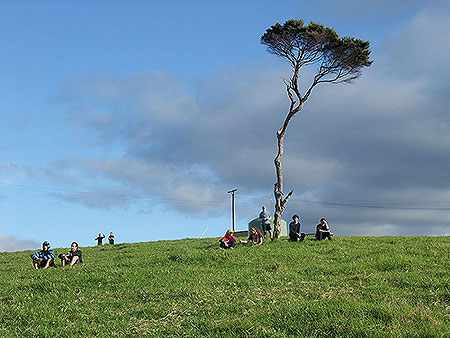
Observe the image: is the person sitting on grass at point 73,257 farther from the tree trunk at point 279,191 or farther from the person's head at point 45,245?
the tree trunk at point 279,191

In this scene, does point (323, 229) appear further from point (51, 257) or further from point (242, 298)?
point (242, 298)

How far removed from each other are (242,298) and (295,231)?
16.7 m

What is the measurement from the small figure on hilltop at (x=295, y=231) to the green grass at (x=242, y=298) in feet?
25.4

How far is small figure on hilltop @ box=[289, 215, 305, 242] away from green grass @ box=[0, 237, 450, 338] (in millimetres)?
7751

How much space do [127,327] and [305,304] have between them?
4272 millimetres

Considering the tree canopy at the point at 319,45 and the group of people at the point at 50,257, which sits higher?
the tree canopy at the point at 319,45

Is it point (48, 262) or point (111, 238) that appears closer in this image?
point (48, 262)

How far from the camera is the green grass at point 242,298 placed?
988cm

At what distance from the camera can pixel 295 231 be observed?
2911 cm

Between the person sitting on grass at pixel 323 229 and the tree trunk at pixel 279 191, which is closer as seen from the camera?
the person sitting on grass at pixel 323 229

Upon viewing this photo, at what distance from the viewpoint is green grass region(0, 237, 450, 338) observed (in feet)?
32.4

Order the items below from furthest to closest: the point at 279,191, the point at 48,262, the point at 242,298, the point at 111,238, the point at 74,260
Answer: the point at 111,238
the point at 279,191
the point at 48,262
the point at 74,260
the point at 242,298

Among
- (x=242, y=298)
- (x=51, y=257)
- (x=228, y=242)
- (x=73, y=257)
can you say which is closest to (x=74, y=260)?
(x=73, y=257)

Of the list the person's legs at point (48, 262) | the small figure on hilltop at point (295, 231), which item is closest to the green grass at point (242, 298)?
the person's legs at point (48, 262)
